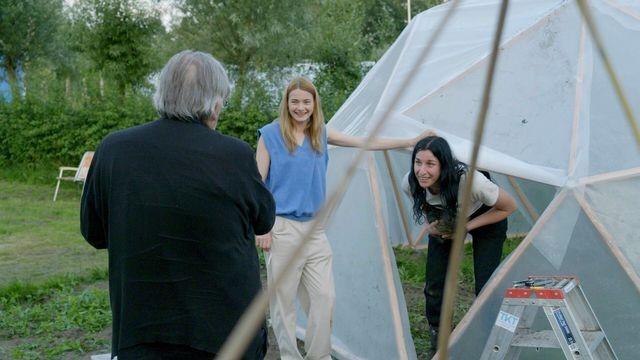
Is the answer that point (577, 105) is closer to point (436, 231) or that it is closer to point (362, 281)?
point (436, 231)

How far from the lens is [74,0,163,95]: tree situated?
49.5ft

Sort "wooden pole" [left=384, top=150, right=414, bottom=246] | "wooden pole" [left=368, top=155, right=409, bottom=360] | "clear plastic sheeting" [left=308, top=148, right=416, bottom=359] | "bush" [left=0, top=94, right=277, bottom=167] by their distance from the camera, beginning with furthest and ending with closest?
"bush" [left=0, top=94, right=277, bottom=167] → "wooden pole" [left=384, top=150, right=414, bottom=246] → "clear plastic sheeting" [left=308, top=148, right=416, bottom=359] → "wooden pole" [left=368, top=155, right=409, bottom=360]

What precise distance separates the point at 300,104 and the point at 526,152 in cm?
129

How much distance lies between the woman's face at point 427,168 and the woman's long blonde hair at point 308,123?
53cm

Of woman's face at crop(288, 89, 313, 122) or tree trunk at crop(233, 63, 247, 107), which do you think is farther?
tree trunk at crop(233, 63, 247, 107)

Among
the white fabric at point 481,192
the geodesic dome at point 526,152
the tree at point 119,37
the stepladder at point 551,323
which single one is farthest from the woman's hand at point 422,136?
the tree at point 119,37

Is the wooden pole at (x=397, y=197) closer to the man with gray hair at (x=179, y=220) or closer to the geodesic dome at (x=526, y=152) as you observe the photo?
the geodesic dome at (x=526, y=152)

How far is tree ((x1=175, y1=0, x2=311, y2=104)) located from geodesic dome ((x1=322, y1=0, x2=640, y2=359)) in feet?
33.3

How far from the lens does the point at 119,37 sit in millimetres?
15289

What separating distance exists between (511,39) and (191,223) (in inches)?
127

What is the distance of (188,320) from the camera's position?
242 centimetres

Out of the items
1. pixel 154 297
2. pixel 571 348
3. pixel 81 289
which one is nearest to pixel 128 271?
pixel 154 297

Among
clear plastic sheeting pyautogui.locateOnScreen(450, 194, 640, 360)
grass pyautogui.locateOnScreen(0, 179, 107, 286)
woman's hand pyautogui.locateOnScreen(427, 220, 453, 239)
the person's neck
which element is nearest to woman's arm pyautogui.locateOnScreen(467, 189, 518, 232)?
woman's hand pyautogui.locateOnScreen(427, 220, 453, 239)

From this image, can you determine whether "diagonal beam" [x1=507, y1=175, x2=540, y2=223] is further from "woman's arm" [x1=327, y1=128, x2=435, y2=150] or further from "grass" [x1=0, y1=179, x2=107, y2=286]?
"grass" [x1=0, y1=179, x2=107, y2=286]
